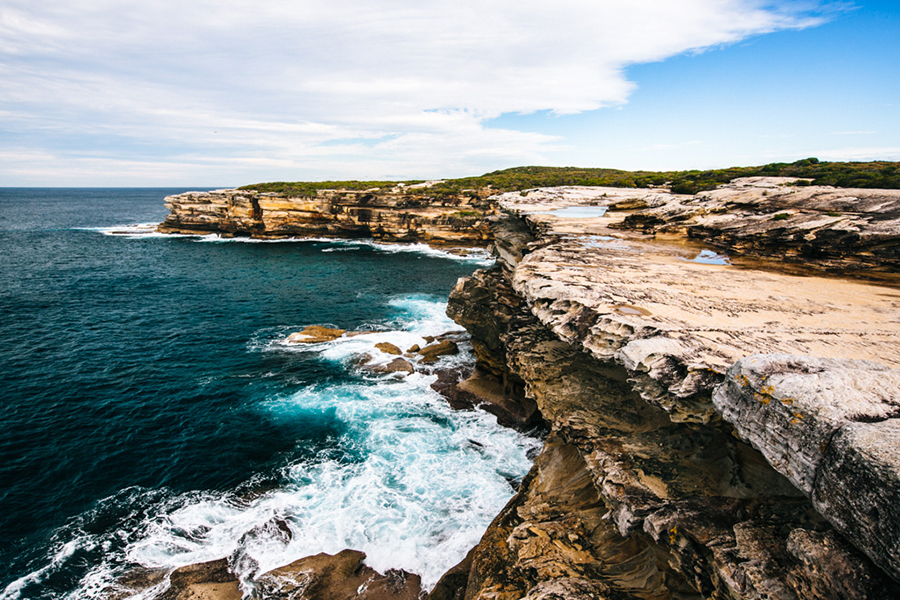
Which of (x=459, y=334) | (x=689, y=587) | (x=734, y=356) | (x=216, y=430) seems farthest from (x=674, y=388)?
(x=459, y=334)

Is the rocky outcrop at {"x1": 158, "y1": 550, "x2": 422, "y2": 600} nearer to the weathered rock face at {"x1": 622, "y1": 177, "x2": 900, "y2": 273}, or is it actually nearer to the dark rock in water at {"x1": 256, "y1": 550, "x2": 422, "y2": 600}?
the dark rock in water at {"x1": 256, "y1": 550, "x2": 422, "y2": 600}

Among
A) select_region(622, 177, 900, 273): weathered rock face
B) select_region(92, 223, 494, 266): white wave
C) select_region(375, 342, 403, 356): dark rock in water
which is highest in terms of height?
select_region(622, 177, 900, 273): weathered rock face

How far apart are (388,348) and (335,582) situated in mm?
17660

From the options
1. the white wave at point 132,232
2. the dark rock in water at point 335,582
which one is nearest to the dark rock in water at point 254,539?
the dark rock in water at point 335,582

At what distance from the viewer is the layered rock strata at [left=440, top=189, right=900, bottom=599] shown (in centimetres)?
477

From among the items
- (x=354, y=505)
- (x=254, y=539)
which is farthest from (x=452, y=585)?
(x=254, y=539)

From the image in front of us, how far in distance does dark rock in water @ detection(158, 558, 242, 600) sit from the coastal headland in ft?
0.20

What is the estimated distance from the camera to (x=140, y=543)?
14234mm

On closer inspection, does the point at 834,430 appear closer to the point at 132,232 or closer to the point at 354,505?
the point at 354,505

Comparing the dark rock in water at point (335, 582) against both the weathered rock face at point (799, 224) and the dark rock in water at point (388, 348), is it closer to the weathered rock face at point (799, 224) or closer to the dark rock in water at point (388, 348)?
the dark rock in water at point (388, 348)

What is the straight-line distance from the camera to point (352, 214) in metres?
80.3

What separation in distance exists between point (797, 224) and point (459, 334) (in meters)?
22.8

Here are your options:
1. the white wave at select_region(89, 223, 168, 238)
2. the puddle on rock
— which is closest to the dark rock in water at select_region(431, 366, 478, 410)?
the puddle on rock

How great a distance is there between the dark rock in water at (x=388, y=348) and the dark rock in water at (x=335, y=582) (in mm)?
16411
